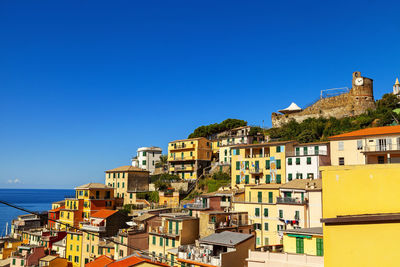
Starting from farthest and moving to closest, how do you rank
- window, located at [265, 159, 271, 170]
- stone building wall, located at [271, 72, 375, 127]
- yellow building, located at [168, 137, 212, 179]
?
yellow building, located at [168, 137, 212, 179] → stone building wall, located at [271, 72, 375, 127] → window, located at [265, 159, 271, 170]

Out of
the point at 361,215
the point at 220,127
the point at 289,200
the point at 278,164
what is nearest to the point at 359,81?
the point at 278,164

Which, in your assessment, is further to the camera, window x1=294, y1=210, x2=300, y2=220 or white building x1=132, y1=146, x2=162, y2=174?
white building x1=132, y1=146, x2=162, y2=174

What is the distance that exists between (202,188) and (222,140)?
1492 centimetres

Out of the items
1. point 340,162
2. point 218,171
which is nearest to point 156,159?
point 218,171

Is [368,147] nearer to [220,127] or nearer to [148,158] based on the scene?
[220,127]

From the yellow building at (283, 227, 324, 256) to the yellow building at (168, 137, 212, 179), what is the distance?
139ft

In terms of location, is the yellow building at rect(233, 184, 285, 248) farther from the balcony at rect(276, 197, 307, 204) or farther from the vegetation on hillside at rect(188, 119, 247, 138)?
the vegetation on hillside at rect(188, 119, 247, 138)

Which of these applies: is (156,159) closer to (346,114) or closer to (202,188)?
(202,188)

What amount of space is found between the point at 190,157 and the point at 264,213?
112ft

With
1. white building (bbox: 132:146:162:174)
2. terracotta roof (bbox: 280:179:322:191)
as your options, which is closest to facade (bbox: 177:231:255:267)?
terracotta roof (bbox: 280:179:322:191)

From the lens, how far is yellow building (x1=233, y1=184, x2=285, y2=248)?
36.2 m

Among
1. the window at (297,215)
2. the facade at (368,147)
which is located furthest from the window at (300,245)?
the facade at (368,147)

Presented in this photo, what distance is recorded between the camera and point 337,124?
59156 millimetres

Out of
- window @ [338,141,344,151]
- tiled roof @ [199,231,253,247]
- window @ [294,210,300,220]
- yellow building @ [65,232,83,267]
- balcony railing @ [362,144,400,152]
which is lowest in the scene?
yellow building @ [65,232,83,267]
